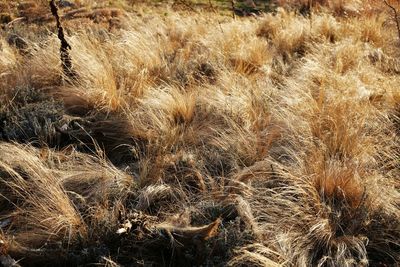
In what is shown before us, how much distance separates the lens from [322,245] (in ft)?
8.57

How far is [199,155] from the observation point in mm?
3537

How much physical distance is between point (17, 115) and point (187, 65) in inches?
84.2

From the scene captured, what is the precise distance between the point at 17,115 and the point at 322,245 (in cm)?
291

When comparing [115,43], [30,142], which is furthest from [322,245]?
[115,43]

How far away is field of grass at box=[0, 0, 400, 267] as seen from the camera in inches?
104

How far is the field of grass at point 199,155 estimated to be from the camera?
264 cm

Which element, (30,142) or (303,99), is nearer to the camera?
(30,142)

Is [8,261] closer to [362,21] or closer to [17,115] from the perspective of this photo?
[17,115]

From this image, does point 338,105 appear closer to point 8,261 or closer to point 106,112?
point 106,112

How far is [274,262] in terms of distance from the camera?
2.40m

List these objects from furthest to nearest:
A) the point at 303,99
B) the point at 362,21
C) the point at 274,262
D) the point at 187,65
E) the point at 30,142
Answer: the point at 362,21 < the point at 187,65 < the point at 303,99 < the point at 30,142 < the point at 274,262

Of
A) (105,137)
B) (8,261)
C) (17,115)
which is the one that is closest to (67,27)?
(17,115)

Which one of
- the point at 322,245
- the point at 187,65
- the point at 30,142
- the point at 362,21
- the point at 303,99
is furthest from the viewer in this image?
the point at 362,21

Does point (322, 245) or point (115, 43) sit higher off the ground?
point (115, 43)
